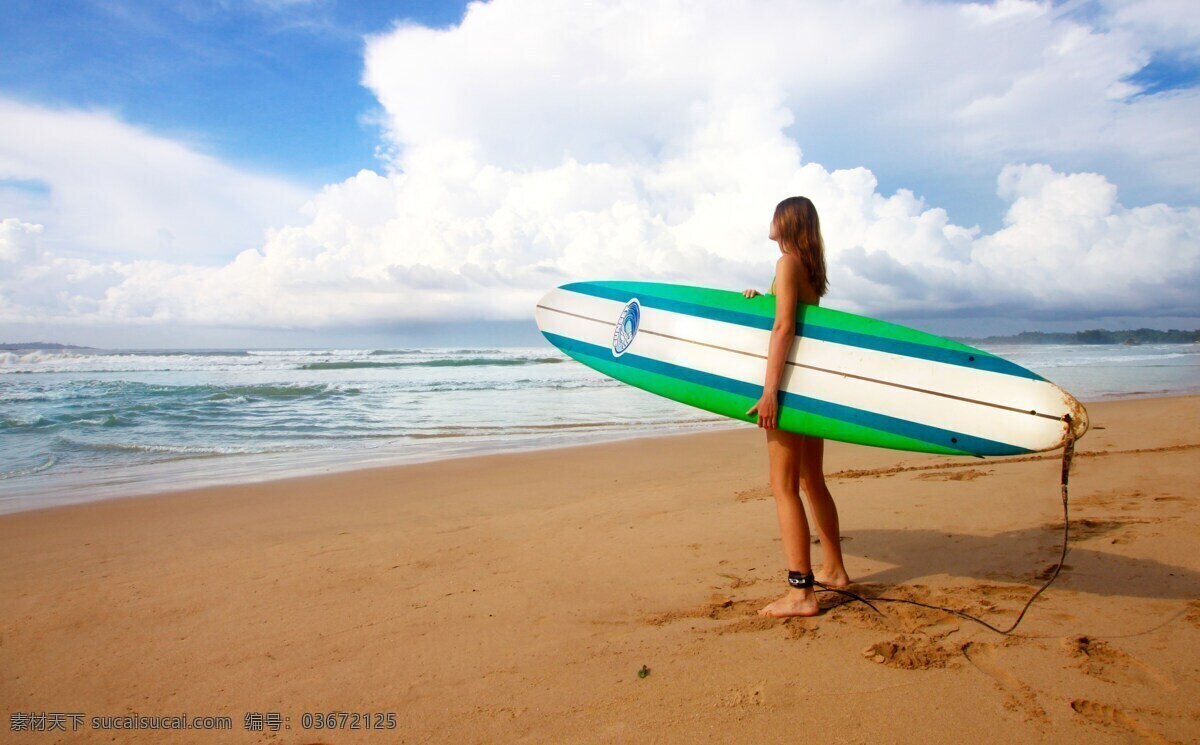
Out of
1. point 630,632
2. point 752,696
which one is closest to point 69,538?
point 630,632

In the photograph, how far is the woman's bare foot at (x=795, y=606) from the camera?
2.36m

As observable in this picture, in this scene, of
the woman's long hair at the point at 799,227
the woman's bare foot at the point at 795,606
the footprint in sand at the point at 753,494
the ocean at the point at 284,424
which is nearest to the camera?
the woman's bare foot at the point at 795,606

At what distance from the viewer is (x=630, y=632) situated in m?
2.32

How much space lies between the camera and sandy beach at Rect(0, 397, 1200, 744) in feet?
5.82

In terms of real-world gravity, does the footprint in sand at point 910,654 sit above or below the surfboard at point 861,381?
below

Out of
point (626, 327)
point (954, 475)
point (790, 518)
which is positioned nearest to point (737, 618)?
point (790, 518)

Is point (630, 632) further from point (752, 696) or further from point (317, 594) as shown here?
point (317, 594)

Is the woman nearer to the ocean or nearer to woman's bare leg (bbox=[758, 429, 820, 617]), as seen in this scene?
woman's bare leg (bbox=[758, 429, 820, 617])

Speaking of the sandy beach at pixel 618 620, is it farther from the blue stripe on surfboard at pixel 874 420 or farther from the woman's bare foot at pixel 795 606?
the blue stripe on surfboard at pixel 874 420

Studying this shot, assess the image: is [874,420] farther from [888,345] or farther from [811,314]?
[811,314]

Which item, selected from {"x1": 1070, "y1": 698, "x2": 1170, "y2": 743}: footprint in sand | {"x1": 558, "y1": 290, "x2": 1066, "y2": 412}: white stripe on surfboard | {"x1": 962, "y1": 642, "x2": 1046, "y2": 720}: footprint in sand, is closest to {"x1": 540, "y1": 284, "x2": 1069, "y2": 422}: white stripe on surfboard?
{"x1": 558, "y1": 290, "x2": 1066, "y2": 412}: white stripe on surfboard

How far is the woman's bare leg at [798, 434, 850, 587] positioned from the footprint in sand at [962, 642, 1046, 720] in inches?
25.3

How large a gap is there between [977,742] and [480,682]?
1.37 m

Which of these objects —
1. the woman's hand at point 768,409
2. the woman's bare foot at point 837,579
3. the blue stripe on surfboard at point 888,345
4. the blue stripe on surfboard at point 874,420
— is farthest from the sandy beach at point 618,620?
the blue stripe on surfboard at point 888,345
